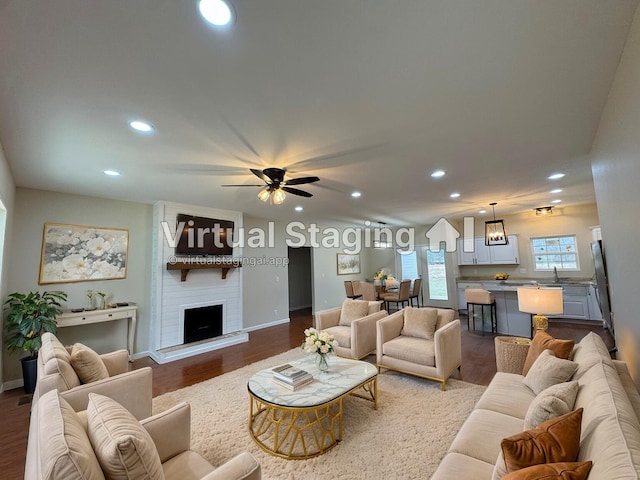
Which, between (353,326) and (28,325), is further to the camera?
(353,326)

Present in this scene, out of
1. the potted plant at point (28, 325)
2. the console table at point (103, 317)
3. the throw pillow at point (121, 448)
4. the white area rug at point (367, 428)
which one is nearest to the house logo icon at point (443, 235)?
the white area rug at point (367, 428)

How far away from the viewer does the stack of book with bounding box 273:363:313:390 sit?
8.20 feet

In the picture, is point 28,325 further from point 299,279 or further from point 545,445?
point 299,279

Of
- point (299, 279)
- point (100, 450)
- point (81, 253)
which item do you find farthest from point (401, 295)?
point (100, 450)

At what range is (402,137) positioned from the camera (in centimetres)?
269

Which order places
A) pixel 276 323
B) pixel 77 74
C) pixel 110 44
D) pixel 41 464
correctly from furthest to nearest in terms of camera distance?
pixel 276 323 < pixel 77 74 < pixel 110 44 < pixel 41 464

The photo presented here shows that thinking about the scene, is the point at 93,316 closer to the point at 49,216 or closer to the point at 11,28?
the point at 49,216

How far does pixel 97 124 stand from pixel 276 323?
18.8ft

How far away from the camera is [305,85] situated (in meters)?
1.88

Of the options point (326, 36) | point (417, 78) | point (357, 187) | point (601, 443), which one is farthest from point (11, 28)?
point (357, 187)

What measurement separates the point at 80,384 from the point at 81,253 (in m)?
3.01

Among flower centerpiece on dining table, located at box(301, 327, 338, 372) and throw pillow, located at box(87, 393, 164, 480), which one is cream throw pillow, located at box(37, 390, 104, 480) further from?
flower centerpiece on dining table, located at box(301, 327, 338, 372)

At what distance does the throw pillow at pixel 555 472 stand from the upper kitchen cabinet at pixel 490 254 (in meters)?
7.62

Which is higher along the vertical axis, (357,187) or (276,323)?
(357,187)
